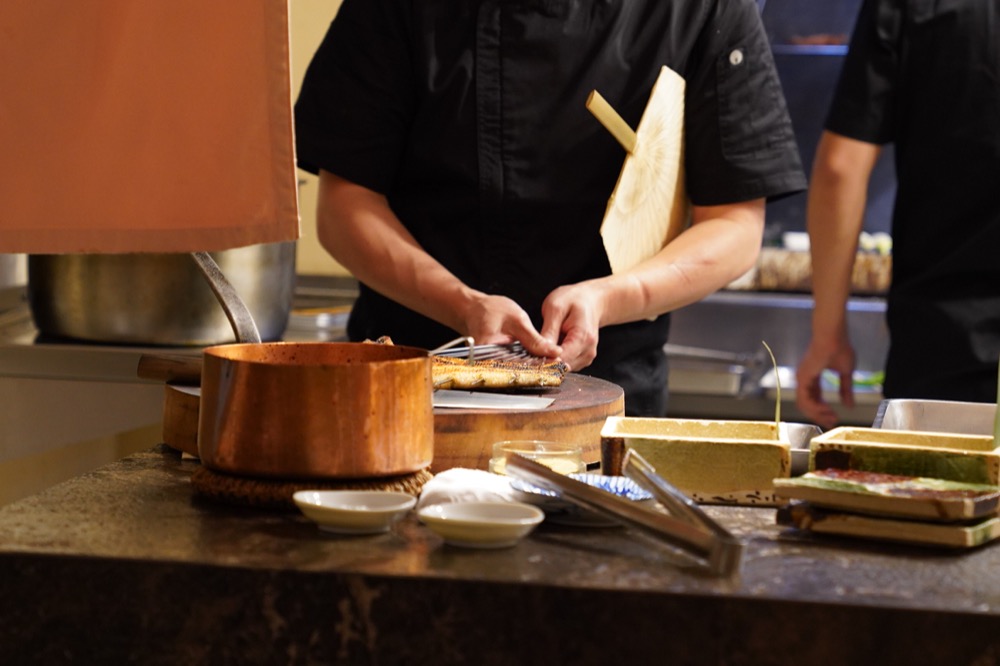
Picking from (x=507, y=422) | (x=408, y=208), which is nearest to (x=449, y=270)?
(x=408, y=208)

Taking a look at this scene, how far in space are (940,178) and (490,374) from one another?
51.1 inches

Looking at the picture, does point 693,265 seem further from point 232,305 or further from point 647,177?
point 232,305

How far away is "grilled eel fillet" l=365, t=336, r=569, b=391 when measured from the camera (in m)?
1.28

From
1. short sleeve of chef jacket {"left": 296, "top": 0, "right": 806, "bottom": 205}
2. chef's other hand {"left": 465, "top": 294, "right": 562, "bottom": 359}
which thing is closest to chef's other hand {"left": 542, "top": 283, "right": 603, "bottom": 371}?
chef's other hand {"left": 465, "top": 294, "right": 562, "bottom": 359}

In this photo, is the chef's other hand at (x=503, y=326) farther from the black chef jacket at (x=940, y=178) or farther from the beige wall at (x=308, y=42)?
the beige wall at (x=308, y=42)

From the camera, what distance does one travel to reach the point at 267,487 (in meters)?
0.94

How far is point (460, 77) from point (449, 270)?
298mm

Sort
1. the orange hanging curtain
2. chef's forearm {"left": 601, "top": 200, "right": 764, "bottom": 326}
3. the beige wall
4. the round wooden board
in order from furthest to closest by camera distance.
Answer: the beige wall
chef's forearm {"left": 601, "top": 200, "right": 764, "bottom": 326}
the round wooden board
the orange hanging curtain

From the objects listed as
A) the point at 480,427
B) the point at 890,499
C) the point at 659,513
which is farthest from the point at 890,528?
the point at 480,427

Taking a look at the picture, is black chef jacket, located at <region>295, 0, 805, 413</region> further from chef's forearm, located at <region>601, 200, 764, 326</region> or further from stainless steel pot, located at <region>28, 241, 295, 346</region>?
stainless steel pot, located at <region>28, 241, 295, 346</region>

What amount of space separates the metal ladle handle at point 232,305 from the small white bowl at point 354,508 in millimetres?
320

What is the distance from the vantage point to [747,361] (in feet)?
10.1

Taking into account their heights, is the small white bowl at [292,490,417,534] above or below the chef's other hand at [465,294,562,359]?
below

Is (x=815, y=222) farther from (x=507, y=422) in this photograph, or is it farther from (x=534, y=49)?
(x=507, y=422)
